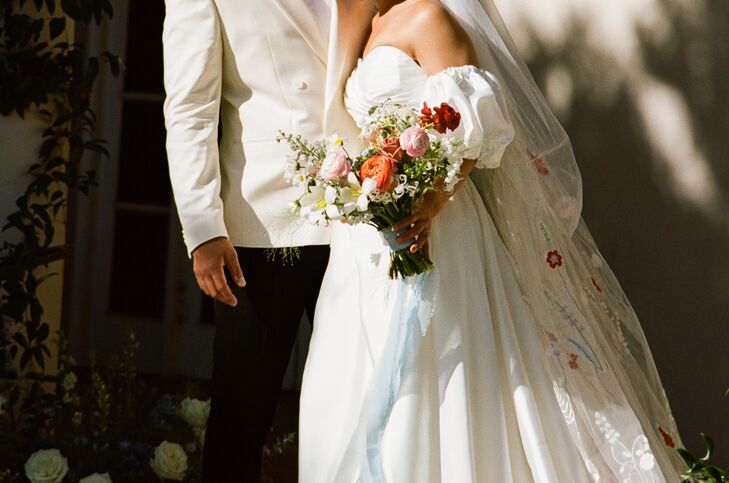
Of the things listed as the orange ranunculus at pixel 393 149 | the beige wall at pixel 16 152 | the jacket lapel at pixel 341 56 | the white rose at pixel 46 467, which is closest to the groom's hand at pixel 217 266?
the jacket lapel at pixel 341 56

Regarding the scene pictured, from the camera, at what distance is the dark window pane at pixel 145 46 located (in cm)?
472

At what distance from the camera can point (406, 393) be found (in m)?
2.28

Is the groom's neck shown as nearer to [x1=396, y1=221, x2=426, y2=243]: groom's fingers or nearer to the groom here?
the groom

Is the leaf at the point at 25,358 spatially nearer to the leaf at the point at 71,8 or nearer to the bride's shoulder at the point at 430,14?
the leaf at the point at 71,8

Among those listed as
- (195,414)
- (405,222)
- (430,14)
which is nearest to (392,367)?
(405,222)

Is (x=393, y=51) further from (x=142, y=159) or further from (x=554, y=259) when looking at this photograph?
(x=142, y=159)

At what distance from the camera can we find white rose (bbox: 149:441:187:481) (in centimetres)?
303

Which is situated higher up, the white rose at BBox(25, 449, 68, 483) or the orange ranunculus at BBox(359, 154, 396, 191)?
the orange ranunculus at BBox(359, 154, 396, 191)

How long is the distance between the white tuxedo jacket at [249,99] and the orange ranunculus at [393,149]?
0.33m

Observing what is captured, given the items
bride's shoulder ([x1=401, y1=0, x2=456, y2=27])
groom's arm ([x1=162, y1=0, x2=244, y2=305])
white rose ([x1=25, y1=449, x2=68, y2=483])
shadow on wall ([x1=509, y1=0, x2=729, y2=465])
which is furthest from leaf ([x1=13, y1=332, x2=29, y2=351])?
shadow on wall ([x1=509, y1=0, x2=729, y2=465])

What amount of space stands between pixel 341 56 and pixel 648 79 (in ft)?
4.39

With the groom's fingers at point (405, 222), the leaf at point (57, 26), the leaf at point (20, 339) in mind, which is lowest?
the leaf at point (20, 339)

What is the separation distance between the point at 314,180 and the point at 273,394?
2.19 ft

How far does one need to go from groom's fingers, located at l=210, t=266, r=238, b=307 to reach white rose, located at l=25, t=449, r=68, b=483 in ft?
3.00
